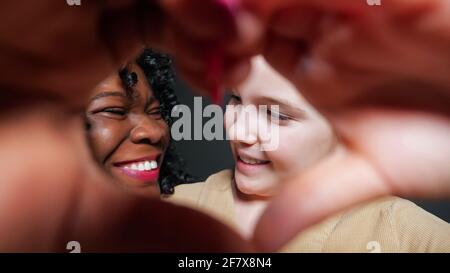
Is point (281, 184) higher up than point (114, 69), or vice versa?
point (114, 69)

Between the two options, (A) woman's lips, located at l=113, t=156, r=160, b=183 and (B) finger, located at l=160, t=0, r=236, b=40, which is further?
(A) woman's lips, located at l=113, t=156, r=160, b=183

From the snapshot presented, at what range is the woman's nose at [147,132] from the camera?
508mm

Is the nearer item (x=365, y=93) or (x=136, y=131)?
(x=365, y=93)

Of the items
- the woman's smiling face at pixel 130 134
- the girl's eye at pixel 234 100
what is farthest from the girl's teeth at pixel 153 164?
the girl's eye at pixel 234 100

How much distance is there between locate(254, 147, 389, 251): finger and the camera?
1.63ft

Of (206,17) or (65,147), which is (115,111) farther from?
(206,17)

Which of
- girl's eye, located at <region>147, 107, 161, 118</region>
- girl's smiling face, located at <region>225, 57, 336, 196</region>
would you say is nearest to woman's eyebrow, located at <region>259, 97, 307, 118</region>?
girl's smiling face, located at <region>225, 57, 336, 196</region>

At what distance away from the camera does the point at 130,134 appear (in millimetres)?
521

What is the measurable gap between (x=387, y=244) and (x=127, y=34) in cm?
33

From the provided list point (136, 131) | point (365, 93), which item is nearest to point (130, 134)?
point (136, 131)

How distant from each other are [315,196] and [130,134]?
19 cm

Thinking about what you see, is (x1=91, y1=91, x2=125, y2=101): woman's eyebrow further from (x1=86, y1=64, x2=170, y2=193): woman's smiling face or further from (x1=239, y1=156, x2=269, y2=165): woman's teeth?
(x1=239, y1=156, x2=269, y2=165): woman's teeth

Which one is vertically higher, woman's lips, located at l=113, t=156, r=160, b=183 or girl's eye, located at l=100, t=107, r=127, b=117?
girl's eye, located at l=100, t=107, r=127, b=117

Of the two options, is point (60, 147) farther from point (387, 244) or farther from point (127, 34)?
point (387, 244)
